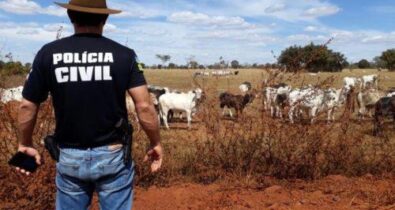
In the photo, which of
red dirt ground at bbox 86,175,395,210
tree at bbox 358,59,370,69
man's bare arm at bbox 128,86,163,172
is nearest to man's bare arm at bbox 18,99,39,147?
man's bare arm at bbox 128,86,163,172

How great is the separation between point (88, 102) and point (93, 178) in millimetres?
558

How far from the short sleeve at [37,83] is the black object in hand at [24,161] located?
0.51 m

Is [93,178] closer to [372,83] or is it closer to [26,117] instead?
[26,117]

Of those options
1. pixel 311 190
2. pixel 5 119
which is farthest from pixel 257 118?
pixel 5 119

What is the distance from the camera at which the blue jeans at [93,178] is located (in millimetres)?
3875

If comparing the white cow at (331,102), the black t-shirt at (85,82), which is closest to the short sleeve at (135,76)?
the black t-shirt at (85,82)

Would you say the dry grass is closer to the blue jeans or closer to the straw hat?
the blue jeans

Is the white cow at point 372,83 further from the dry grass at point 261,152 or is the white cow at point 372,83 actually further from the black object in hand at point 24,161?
the black object in hand at point 24,161

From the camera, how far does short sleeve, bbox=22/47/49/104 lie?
12.5 feet

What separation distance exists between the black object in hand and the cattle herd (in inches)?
89.4

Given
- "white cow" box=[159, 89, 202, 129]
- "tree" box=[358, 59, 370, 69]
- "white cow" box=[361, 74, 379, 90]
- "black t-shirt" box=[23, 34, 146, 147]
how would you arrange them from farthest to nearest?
1. "tree" box=[358, 59, 370, 69]
2. "white cow" box=[159, 89, 202, 129]
3. "white cow" box=[361, 74, 379, 90]
4. "black t-shirt" box=[23, 34, 146, 147]

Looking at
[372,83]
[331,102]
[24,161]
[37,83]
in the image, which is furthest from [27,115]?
[372,83]

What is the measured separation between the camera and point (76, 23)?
12.6 feet

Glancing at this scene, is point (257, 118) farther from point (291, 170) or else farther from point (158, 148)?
point (158, 148)
